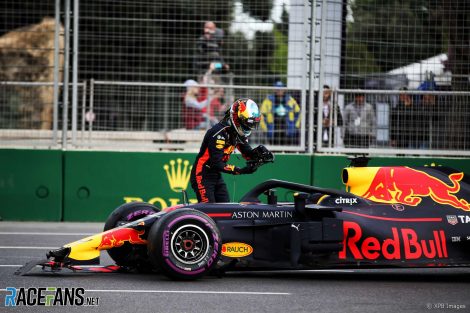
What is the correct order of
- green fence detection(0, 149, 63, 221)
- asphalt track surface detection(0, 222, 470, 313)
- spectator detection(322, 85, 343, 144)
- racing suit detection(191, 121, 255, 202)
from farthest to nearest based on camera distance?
spectator detection(322, 85, 343, 144) → green fence detection(0, 149, 63, 221) → racing suit detection(191, 121, 255, 202) → asphalt track surface detection(0, 222, 470, 313)

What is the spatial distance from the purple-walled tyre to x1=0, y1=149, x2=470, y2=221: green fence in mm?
6061

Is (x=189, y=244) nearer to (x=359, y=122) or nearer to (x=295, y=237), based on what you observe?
(x=295, y=237)

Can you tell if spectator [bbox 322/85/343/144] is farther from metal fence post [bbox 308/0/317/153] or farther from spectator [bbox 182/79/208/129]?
spectator [bbox 182/79/208/129]

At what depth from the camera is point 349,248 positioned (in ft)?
29.0

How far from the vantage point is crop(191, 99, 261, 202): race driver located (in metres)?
10.0

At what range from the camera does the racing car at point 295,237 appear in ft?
28.1

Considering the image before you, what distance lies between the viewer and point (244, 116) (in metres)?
10.1

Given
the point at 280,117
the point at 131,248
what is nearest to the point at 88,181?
the point at 280,117

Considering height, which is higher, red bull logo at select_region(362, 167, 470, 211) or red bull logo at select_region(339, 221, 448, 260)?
red bull logo at select_region(362, 167, 470, 211)

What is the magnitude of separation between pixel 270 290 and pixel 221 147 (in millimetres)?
2260

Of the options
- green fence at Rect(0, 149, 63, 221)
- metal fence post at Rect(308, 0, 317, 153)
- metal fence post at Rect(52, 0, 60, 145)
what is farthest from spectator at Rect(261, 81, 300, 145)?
green fence at Rect(0, 149, 63, 221)

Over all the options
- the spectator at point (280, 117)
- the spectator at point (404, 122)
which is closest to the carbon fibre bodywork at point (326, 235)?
the spectator at point (280, 117)

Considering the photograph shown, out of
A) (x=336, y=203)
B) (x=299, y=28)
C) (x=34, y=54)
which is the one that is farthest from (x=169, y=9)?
(x=336, y=203)

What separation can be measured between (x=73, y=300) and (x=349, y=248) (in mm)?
2754
